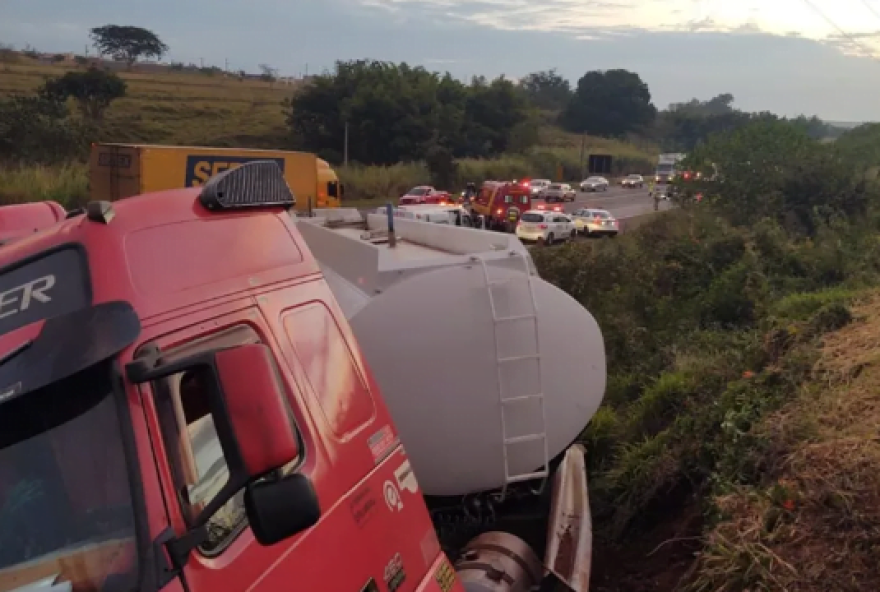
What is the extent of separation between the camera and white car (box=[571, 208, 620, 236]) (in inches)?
1379

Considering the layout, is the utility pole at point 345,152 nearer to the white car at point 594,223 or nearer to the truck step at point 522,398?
the white car at point 594,223

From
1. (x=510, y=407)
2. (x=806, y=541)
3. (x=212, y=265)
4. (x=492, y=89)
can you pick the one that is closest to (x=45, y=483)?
(x=212, y=265)

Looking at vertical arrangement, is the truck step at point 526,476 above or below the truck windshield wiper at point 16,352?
below

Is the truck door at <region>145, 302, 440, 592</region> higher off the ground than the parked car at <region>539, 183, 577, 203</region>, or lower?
higher

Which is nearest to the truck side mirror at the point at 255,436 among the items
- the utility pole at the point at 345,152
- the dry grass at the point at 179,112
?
the dry grass at the point at 179,112

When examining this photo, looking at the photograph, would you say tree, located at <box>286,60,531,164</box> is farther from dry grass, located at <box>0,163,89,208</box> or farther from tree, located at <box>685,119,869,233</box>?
tree, located at <box>685,119,869,233</box>

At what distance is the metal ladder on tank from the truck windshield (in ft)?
10.9

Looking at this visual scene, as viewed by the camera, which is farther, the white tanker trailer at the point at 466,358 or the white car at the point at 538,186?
the white car at the point at 538,186

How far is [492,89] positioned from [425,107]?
12824 millimetres

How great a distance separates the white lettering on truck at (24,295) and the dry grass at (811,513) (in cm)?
366

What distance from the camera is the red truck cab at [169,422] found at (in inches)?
83.4

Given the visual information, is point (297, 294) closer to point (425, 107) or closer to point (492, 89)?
point (425, 107)

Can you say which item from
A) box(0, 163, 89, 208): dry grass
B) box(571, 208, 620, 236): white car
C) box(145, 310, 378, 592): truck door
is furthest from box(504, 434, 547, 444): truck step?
box(571, 208, 620, 236): white car

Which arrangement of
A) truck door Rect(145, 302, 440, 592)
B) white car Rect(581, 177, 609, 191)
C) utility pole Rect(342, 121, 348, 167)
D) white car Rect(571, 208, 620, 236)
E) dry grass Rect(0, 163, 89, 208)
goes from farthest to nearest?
white car Rect(581, 177, 609, 191), utility pole Rect(342, 121, 348, 167), white car Rect(571, 208, 620, 236), dry grass Rect(0, 163, 89, 208), truck door Rect(145, 302, 440, 592)
